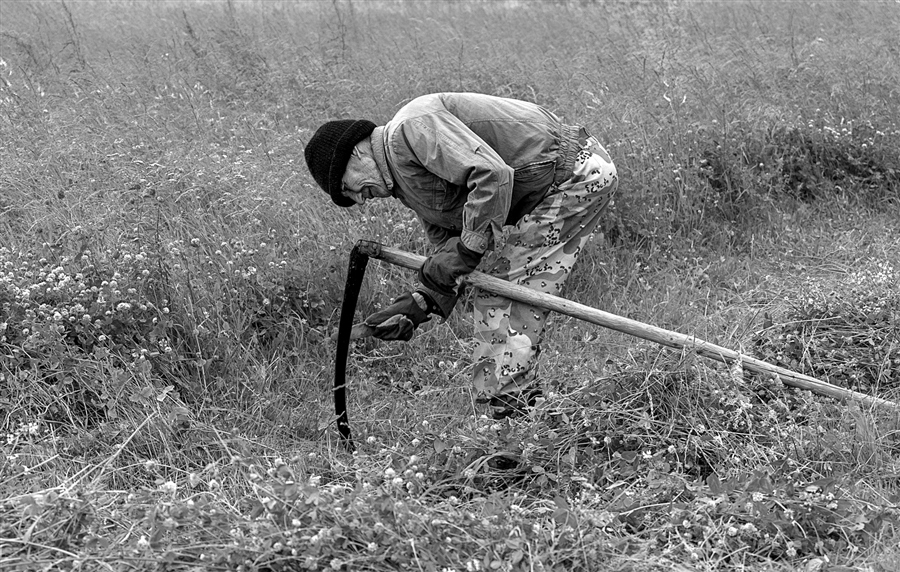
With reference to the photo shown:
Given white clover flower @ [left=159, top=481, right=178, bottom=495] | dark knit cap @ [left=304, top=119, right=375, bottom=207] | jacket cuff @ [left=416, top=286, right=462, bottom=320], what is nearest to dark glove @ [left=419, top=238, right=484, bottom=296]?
jacket cuff @ [left=416, top=286, right=462, bottom=320]

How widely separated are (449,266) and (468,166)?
1.29ft

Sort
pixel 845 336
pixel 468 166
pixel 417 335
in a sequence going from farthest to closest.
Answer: pixel 417 335 < pixel 845 336 < pixel 468 166

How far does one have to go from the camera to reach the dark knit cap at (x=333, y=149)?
312cm

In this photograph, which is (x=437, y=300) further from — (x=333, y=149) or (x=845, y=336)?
(x=845, y=336)

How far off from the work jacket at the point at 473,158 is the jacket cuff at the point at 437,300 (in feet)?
0.94

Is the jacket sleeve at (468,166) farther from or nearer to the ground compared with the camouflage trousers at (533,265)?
farther from the ground

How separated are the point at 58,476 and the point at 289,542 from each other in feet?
3.87

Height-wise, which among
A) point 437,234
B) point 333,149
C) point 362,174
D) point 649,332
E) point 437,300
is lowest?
point 649,332

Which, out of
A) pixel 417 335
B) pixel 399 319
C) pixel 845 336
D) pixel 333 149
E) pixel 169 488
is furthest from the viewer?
pixel 417 335

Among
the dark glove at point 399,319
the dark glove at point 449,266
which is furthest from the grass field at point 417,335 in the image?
the dark glove at point 449,266

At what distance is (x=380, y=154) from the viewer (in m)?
3.15

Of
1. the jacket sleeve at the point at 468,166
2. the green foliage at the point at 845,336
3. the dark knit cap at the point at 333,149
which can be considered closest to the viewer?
the jacket sleeve at the point at 468,166

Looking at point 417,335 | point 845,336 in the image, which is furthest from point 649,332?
point 417,335

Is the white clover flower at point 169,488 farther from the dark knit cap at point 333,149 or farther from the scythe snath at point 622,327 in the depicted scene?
the dark knit cap at point 333,149
